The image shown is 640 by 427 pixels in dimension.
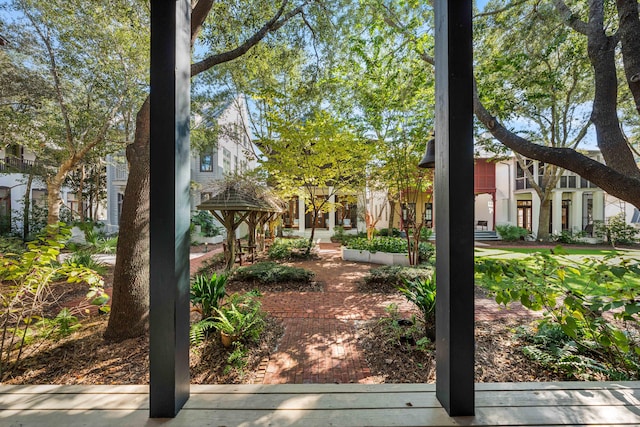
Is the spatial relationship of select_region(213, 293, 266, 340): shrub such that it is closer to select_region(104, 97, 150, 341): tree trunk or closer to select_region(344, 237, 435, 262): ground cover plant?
select_region(104, 97, 150, 341): tree trunk

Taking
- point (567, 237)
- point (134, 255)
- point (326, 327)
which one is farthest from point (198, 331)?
point (567, 237)

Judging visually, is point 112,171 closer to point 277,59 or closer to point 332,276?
point 277,59

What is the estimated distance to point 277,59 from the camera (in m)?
6.58

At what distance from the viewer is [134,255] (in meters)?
3.60

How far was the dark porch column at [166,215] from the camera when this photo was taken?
160cm

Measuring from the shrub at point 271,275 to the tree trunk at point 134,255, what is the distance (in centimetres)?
321

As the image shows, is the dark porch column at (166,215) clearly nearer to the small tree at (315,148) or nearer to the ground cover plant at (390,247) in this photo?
the small tree at (315,148)

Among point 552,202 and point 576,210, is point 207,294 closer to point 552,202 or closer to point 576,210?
point 552,202

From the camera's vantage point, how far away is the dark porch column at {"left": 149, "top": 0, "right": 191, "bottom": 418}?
5.25 ft

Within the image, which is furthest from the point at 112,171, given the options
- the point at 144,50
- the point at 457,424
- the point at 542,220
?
the point at 542,220

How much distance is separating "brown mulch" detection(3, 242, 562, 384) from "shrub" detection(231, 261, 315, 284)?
2.90 metres

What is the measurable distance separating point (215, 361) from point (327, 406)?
6.13ft

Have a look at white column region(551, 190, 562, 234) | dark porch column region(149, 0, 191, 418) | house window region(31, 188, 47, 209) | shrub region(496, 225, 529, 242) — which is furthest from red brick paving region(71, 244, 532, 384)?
white column region(551, 190, 562, 234)

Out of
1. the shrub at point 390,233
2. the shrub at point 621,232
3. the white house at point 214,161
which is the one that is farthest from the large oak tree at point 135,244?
the shrub at point 621,232
